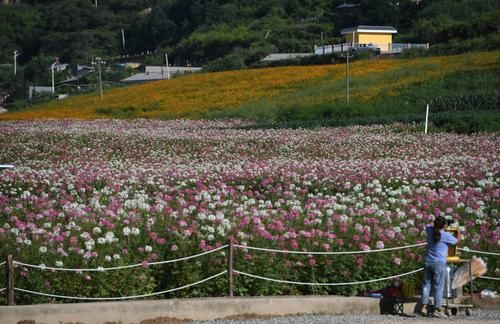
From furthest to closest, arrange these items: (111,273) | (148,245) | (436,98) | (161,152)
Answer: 1. (436,98)
2. (161,152)
3. (148,245)
4. (111,273)

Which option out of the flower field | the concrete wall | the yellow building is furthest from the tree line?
the concrete wall

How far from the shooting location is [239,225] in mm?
14055

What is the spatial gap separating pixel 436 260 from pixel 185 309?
312 cm

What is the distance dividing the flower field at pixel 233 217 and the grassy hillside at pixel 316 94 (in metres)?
20.2

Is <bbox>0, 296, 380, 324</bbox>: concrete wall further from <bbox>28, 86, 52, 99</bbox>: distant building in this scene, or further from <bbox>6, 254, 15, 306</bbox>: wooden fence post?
<bbox>28, 86, 52, 99</bbox>: distant building

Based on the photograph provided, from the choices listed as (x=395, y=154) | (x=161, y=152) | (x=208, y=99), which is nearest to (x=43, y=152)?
(x=161, y=152)

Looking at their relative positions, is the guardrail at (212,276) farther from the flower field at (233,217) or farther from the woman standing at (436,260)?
the woman standing at (436,260)

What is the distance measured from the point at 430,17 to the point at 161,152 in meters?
82.6

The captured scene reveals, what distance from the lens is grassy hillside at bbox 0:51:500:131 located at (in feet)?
151

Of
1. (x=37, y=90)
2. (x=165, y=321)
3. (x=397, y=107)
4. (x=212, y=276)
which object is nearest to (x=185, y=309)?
(x=165, y=321)

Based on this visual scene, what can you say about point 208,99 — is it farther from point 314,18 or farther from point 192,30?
point 192,30

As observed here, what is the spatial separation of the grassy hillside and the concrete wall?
27.4m

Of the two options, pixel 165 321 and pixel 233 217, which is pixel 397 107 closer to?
pixel 233 217

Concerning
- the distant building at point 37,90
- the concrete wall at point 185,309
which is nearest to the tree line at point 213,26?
the distant building at point 37,90
